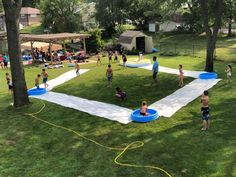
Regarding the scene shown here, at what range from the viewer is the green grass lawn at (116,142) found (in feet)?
41.7

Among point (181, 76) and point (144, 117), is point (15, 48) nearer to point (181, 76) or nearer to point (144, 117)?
point (144, 117)

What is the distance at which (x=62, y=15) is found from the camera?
65.2 m

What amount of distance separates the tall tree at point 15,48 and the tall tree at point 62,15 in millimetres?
43867

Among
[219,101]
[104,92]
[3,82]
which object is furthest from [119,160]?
[3,82]

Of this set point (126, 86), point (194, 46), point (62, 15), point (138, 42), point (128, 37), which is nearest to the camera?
point (126, 86)

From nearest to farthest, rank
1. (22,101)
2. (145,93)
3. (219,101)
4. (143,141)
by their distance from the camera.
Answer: (143,141) < (219,101) < (22,101) < (145,93)

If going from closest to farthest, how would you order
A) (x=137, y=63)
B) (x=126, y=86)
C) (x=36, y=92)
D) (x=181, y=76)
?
(x=181, y=76)
(x=36, y=92)
(x=126, y=86)
(x=137, y=63)

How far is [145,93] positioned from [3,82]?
13827 mm

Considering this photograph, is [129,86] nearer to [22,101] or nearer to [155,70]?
[155,70]

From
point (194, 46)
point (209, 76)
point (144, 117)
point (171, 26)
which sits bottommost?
point (144, 117)

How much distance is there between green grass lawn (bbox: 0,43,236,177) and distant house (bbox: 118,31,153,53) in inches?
896

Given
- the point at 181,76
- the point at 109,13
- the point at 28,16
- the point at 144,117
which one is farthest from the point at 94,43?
the point at 28,16

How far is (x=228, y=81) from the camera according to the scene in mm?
24547

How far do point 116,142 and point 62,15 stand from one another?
5315cm
